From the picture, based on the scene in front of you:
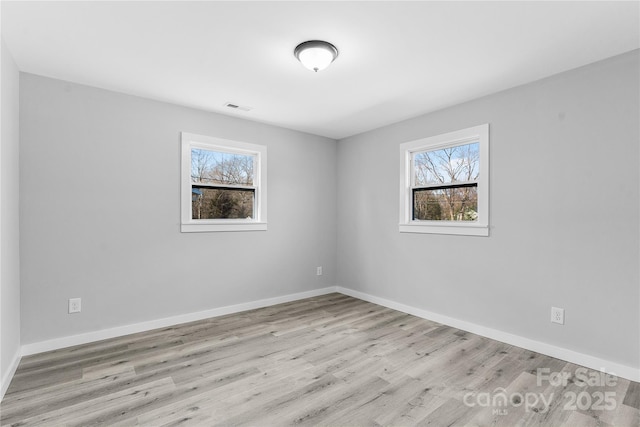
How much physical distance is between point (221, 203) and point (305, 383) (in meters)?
2.46

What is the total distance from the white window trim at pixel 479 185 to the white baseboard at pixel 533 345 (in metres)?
0.96

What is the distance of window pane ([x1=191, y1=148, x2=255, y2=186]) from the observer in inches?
153

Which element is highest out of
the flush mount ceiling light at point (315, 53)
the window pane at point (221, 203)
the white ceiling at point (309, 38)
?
the white ceiling at point (309, 38)

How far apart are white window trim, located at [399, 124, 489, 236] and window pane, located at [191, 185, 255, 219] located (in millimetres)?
2008

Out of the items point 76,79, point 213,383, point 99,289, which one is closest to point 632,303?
point 213,383

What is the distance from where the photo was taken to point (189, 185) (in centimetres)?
371

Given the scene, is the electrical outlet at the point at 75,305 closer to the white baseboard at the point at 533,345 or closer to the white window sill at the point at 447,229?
the white baseboard at the point at 533,345

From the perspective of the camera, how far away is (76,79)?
296 cm

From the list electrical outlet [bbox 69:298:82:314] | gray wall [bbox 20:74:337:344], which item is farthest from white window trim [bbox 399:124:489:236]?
electrical outlet [bbox 69:298:82:314]

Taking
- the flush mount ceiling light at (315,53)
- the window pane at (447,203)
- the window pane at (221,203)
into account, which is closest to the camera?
the flush mount ceiling light at (315,53)

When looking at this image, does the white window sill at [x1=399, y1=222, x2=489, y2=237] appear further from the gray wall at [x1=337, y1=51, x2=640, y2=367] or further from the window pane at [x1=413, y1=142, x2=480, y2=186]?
the window pane at [x1=413, y1=142, x2=480, y2=186]

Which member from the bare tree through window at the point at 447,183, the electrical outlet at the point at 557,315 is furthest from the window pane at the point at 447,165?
the electrical outlet at the point at 557,315

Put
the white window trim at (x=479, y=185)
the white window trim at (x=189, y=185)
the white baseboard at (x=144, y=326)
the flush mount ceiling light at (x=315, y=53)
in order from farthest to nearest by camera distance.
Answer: the white window trim at (x=189, y=185) → the white window trim at (x=479, y=185) → the white baseboard at (x=144, y=326) → the flush mount ceiling light at (x=315, y=53)

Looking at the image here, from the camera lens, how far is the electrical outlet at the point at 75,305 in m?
3.01
